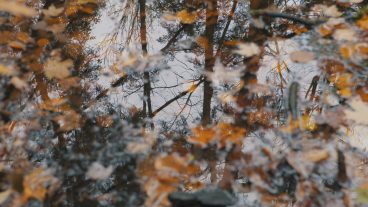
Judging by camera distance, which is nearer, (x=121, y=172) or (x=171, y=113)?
(x=121, y=172)

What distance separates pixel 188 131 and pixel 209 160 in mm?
1019

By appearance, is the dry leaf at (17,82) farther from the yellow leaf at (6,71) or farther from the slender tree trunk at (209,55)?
the slender tree trunk at (209,55)

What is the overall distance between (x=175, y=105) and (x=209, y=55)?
0.60 metres

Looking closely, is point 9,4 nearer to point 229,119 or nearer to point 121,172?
point 121,172

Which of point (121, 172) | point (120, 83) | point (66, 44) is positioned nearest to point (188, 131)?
point (120, 83)

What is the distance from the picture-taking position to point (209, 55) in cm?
372

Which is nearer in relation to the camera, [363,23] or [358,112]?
[358,112]

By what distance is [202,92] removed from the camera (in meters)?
3.51

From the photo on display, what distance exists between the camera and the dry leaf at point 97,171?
1.97 m

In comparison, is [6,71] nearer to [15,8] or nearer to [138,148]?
[15,8]

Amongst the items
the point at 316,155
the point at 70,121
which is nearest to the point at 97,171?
the point at 70,121

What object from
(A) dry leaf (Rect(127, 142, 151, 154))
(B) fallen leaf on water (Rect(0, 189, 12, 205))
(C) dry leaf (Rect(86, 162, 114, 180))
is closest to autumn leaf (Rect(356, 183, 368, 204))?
(A) dry leaf (Rect(127, 142, 151, 154))

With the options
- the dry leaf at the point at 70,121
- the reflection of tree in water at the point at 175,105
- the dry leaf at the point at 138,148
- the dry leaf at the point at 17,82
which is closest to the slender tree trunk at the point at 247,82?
the reflection of tree in water at the point at 175,105

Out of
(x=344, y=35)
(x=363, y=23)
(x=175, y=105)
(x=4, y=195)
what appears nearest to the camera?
(x=4, y=195)
